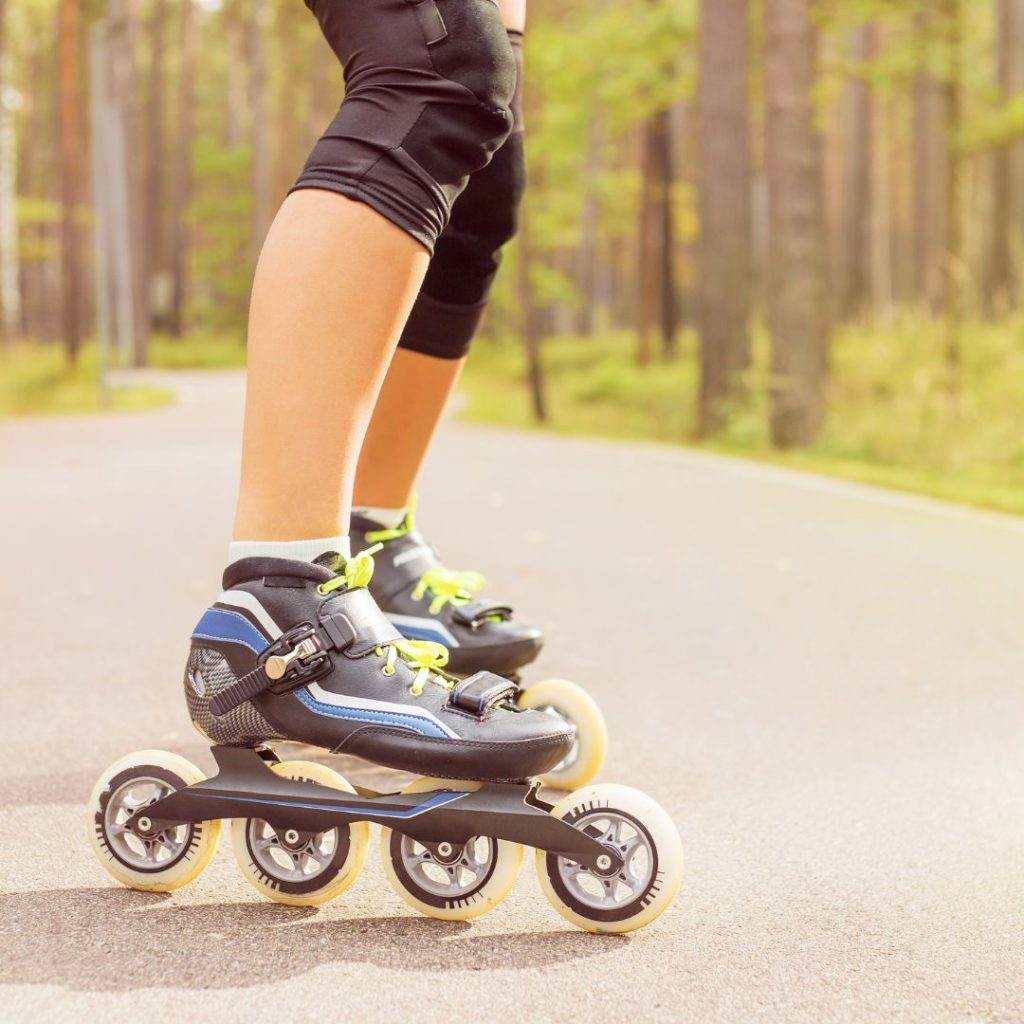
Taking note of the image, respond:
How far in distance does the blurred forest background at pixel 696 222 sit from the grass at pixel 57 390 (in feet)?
0.36

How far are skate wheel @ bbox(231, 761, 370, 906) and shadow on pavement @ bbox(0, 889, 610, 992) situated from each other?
4 centimetres

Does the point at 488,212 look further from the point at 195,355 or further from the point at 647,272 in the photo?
the point at 195,355

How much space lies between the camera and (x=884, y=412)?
34.3 feet

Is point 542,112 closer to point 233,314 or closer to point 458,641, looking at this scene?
point 233,314

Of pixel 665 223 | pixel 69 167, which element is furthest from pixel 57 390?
pixel 665 223

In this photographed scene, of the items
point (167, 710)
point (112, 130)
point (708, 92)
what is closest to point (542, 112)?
point (112, 130)

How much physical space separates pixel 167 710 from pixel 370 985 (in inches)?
60.3

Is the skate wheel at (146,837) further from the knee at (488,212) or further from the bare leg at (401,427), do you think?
the knee at (488,212)

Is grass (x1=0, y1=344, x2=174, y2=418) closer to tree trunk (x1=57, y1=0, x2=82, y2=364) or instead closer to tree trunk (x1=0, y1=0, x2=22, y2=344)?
tree trunk (x1=57, y1=0, x2=82, y2=364)

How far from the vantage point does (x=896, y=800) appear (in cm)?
243

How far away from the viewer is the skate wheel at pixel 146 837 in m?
1.89

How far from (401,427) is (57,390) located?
58.8 feet

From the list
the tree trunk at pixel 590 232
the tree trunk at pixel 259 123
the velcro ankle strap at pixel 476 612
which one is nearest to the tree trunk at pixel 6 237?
the tree trunk at pixel 259 123

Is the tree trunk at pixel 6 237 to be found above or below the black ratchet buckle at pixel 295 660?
above
